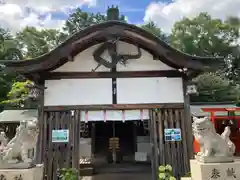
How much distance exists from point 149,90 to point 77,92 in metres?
2.44

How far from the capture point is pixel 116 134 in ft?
57.0

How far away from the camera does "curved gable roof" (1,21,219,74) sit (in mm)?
7387

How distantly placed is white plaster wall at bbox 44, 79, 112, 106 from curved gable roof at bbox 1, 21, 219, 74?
73cm

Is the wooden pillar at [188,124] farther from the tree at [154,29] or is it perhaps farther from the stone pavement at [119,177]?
the tree at [154,29]

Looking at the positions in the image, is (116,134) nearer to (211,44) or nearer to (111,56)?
(111,56)

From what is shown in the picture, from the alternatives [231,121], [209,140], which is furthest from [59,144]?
[231,121]

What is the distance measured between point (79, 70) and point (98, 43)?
1.14m

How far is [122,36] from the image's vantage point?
754 cm

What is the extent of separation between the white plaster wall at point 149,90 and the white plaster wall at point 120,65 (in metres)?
0.43

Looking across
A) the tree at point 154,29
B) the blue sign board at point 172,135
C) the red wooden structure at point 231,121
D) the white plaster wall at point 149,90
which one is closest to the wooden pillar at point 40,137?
the white plaster wall at point 149,90

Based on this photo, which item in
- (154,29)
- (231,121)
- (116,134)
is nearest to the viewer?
(231,121)

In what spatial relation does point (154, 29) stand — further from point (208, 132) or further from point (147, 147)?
point (208, 132)

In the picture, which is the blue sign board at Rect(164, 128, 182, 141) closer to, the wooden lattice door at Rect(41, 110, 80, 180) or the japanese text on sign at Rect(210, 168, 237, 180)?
the japanese text on sign at Rect(210, 168, 237, 180)

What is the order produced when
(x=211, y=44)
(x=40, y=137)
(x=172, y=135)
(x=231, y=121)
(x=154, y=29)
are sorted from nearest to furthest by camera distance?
(x=40, y=137) → (x=172, y=135) → (x=231, y=121) → (x=211, y=44) → (x=154, y=29)
